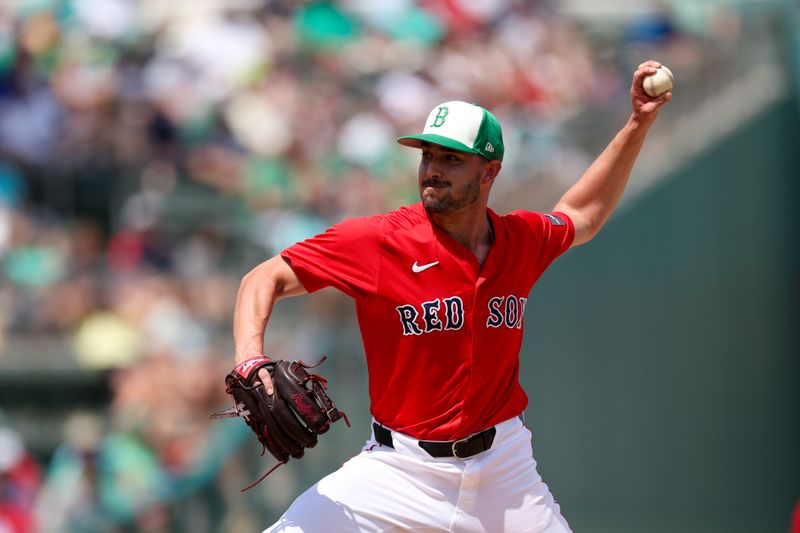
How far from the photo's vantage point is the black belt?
4594 mm

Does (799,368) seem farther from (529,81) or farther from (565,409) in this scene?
(529,81)

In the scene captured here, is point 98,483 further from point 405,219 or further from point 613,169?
point 613,169

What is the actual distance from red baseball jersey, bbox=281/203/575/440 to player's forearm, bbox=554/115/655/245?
0.67 metres


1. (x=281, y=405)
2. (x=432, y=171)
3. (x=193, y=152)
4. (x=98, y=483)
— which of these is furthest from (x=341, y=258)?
(x=193, y=152)

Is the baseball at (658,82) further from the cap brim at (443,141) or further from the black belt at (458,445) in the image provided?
the black belt at (458,445)

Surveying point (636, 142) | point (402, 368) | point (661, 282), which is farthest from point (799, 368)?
point (402, 368)

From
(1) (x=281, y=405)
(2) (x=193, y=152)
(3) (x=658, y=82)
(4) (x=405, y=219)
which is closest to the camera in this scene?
(1) (x=281, y=405)

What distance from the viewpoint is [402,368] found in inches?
183

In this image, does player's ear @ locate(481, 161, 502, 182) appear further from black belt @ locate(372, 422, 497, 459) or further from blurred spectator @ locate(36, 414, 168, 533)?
blurred spectator @ locate(36, 414, 168, 533)

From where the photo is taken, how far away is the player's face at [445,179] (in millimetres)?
4621

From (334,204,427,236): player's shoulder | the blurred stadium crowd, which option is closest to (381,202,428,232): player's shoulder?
(334,204,427,236): player's shoulder

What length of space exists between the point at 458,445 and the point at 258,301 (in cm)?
89

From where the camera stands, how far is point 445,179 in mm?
4637

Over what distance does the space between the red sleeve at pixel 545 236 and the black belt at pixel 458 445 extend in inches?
28.6
